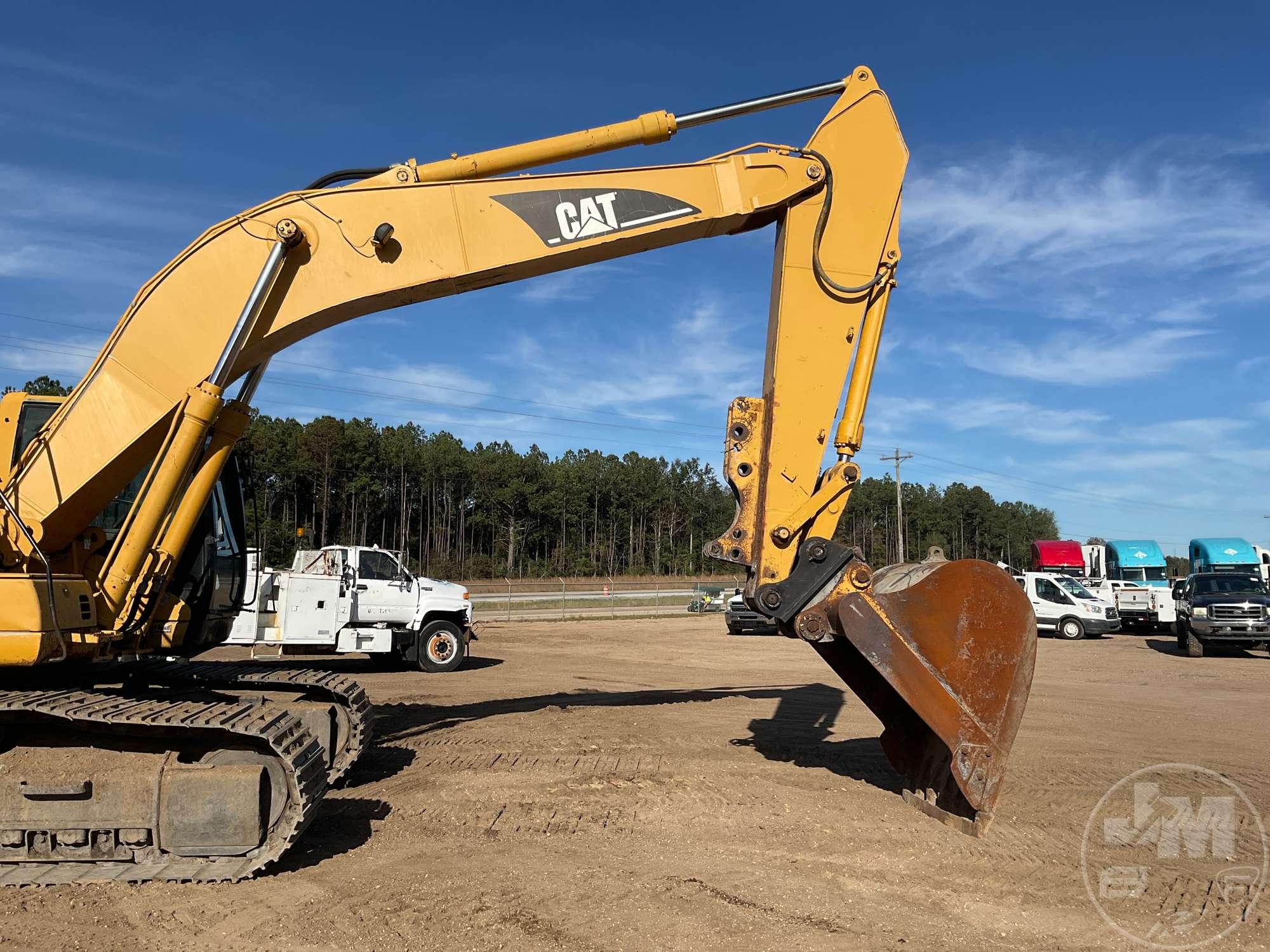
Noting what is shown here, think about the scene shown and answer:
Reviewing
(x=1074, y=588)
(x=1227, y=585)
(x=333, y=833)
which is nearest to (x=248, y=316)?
(x=333, y=833)

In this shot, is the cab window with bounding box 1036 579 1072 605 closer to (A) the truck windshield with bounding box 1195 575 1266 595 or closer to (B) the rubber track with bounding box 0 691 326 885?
(A) the truck windshield with bounding box 1195 575 1266 595

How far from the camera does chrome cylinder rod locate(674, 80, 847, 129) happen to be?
7.23m

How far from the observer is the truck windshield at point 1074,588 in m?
27.9

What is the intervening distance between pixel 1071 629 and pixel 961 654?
24.2 metres

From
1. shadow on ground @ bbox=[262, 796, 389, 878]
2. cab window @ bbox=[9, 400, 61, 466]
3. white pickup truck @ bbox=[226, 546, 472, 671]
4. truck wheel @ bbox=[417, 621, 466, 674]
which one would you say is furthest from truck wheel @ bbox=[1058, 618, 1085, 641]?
cab window @ bbox=[9, 400, 61, 466]

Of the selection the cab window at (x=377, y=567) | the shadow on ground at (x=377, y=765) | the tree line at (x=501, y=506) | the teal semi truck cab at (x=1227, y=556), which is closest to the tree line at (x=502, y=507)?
the tree line at (x=501, y=506)

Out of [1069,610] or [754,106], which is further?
[1069,610]

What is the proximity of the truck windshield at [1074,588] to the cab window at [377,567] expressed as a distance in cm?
2066

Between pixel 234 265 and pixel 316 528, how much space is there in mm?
67251

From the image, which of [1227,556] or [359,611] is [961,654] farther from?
[1227,556]

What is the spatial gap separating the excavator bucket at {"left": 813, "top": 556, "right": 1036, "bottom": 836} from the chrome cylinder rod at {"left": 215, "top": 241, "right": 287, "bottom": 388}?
4.68m

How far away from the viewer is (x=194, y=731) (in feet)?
20.0

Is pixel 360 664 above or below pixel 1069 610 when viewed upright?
below

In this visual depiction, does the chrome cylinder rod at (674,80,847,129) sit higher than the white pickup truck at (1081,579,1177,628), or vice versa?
the chrome cylinder rod at (674,80,847,129)
